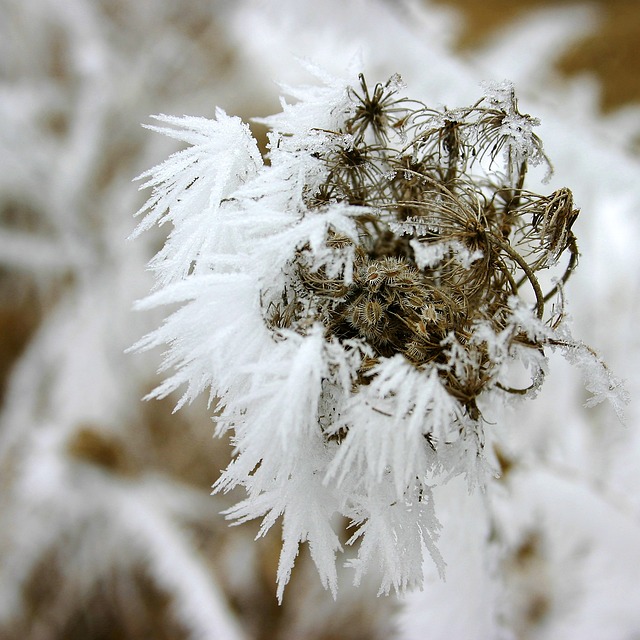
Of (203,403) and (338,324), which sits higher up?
(203,403)

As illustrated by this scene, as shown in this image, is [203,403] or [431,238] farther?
[203,403]

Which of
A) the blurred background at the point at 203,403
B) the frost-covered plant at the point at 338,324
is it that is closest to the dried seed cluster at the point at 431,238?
the frost-covered plant at the point at 338,324

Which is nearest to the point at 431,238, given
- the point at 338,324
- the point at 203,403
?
the point at 338,324

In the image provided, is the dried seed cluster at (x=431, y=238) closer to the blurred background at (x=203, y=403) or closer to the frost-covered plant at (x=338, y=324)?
the frost-covered plant at (x=338, y=324)

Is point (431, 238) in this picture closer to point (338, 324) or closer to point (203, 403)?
point (338, 324)

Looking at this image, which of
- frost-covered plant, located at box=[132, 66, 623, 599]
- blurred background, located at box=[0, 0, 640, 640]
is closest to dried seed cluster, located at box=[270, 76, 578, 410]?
frost-covered plant, located at box=[132, 66, 623, 599]

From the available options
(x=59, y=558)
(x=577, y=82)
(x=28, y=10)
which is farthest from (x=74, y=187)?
(x=577, y=82)
